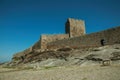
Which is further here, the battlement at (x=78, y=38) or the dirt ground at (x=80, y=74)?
the battlement at (x=78, y=38)

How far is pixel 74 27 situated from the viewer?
153 ft

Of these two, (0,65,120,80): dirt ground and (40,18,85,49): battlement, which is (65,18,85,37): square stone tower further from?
(0,65,120,80): dirt ground

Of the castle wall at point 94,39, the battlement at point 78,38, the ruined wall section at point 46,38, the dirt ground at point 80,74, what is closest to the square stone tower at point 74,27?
the battlement at point 78,38

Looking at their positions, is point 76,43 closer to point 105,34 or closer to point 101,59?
point 105,34

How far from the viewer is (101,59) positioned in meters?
21.7

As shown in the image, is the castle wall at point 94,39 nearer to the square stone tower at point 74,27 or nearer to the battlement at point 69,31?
the battlement at point 69,31

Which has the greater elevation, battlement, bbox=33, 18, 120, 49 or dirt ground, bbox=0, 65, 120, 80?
battlement, bbox=33, 18, 120, 49

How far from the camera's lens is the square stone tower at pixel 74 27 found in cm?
4591

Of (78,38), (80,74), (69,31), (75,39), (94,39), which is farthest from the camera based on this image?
(69,31)

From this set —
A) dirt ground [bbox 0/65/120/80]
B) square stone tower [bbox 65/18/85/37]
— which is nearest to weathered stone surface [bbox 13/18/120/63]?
square stone tower [bbox 65/18/85/37]

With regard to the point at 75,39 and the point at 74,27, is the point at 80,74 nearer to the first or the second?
the point at 75,39

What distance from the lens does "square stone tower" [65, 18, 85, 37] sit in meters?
45.9

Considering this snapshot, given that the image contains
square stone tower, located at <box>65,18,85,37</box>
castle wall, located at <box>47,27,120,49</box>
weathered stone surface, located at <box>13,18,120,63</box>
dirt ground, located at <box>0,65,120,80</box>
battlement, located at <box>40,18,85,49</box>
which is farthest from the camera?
square stone tower, located at <box>65,18,85,37</box>

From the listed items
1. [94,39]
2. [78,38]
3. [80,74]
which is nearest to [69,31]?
[78,38]
